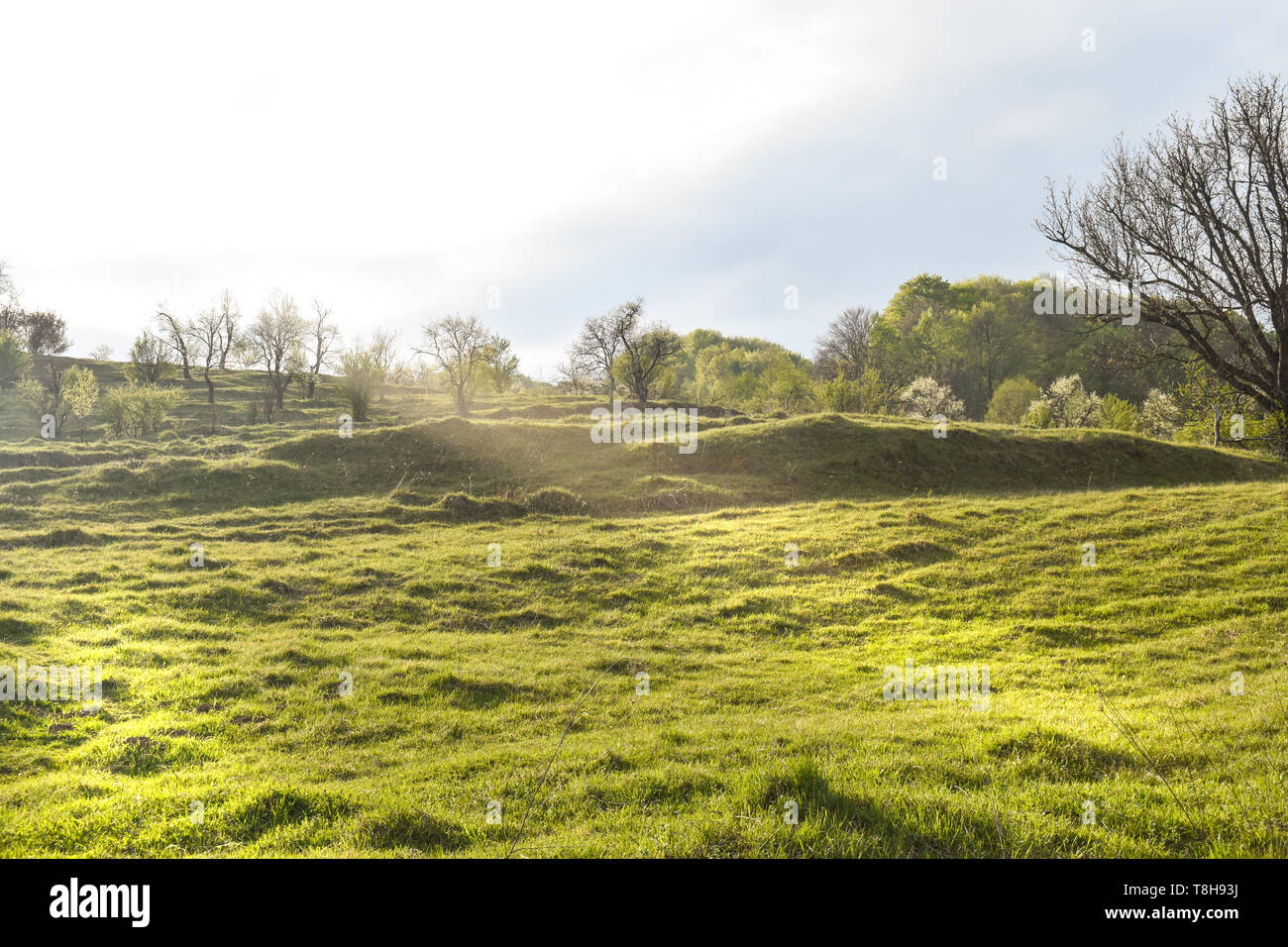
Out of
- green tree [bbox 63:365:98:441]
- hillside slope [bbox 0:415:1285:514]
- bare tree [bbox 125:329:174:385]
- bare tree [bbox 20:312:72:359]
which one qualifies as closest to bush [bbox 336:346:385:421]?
hillside slope [bbox 0:415:1285:514]

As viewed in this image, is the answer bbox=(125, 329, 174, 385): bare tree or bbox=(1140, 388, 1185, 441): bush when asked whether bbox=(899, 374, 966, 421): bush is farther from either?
bbox=(125, 329, 174, 385): bare tree

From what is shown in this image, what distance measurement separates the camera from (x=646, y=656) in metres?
13.1

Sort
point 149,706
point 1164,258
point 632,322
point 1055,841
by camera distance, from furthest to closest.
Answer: point 632,322 < point 1164,258 < point 149,706 < point 1055,841

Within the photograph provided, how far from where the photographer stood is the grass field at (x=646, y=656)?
560 centimetres

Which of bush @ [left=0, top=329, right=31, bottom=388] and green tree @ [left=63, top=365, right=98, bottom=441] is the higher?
bush @ [left=0, top=329, right=31, bottom=388]

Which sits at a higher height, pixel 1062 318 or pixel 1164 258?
pixel 1062 318

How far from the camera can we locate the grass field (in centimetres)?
560

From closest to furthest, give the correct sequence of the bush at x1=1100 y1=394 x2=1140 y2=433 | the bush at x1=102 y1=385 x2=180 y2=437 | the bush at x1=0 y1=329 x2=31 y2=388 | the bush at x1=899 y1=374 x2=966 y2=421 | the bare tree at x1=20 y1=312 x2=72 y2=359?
1. the bush at x1=102 y1=385 x2=180 y2=437
2. the bush at x1=1100 y1=394 x2=1140 y2=433
3. the bush at x1=0 y1=329 x2=31 y2=388
4. the bush at x1=899 y1=374 x2=966 y2=421
5. the bare tree at x1=20 y1=312 x2=72 y2=359

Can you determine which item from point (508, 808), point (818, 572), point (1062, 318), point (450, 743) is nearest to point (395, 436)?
point (818, 572)

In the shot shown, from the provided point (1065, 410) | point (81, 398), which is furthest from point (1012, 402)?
point (81, 398)

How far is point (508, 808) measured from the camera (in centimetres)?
623
